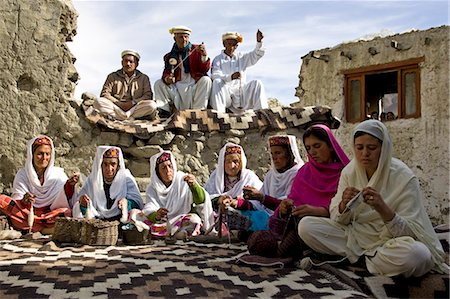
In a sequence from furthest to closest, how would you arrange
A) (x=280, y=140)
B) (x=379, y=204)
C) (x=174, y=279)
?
(x=280, y=140)
(x=174, y=279)
(x=379, y=204)

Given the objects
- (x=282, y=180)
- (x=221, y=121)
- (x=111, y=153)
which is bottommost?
(x=282, y=180)

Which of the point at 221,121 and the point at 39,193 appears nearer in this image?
the point at 39,193

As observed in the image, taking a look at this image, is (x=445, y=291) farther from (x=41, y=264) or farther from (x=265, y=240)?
(x=41, y=264)

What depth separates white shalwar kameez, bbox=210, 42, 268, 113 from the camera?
8.32 m

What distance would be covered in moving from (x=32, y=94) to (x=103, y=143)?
1.12 meters

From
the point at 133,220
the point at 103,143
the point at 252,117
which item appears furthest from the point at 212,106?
the point at 133,220

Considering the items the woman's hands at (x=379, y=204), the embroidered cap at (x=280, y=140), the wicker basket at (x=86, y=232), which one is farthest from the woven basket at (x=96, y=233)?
the woman's hands at (x=379, y=204)

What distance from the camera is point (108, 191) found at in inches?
237

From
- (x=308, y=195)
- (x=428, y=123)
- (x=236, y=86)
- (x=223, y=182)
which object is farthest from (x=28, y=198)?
(x=428, y=123)

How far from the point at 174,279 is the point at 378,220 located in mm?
1460

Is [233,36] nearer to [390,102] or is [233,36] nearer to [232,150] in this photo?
[232,150]

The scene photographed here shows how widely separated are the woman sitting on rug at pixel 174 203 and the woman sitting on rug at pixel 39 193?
0.93 m

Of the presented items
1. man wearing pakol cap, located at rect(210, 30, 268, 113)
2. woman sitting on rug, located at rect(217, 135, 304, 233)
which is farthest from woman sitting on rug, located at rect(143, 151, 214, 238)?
man wearing pakol cap, located at rect(210, 30, 268, 113)

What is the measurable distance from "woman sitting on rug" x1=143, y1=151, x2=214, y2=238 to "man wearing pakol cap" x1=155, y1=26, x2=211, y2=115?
2.14 m
